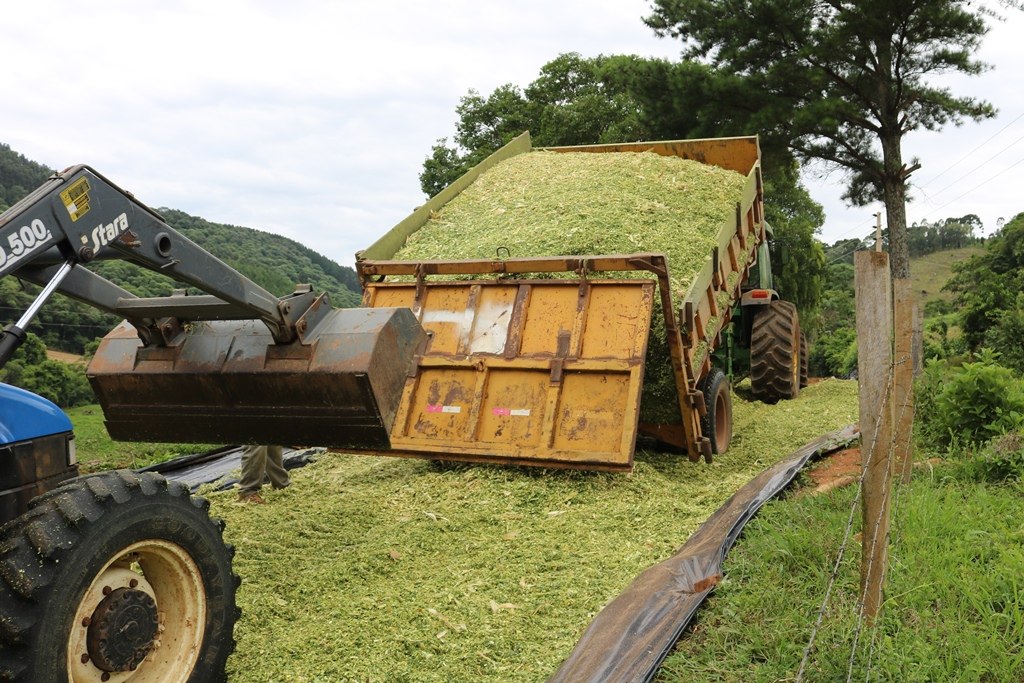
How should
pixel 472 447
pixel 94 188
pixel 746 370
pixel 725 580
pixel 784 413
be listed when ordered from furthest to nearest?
pixel 746 370, pixel 784 413, pixel 472 447, pixel 725 580, pixel 94 188

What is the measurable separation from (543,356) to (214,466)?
362 cm

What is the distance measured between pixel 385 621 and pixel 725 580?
156cm

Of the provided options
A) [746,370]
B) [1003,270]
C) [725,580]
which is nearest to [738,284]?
[746,370]

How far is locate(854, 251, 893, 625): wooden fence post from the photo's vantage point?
3.24 metres

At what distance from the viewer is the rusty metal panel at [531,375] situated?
5672mm

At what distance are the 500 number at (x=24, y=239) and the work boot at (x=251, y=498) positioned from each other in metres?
3.16

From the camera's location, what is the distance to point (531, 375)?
19.6 feet

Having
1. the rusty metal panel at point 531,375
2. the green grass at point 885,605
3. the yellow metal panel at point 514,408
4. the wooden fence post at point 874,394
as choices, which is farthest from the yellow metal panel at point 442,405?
the wooden fence post at point 874,394

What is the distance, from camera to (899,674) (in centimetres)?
309

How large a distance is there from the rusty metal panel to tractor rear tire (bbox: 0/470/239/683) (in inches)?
99.7

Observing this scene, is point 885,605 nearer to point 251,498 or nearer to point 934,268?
point 251,498

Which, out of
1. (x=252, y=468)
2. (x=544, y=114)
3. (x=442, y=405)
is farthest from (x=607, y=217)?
(x=544, y=114)

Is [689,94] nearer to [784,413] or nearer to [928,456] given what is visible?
[784,413]

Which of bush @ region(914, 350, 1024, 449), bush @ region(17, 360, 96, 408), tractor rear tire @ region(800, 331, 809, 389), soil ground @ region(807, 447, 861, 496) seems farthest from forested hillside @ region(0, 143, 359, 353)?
A: bush @ region(914, 350, 1024, 449)
